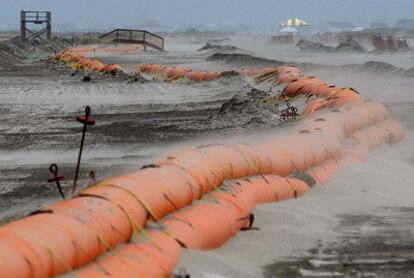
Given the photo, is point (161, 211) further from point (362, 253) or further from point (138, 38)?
Result: point (138, 38)

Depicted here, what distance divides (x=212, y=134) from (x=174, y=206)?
8189mm

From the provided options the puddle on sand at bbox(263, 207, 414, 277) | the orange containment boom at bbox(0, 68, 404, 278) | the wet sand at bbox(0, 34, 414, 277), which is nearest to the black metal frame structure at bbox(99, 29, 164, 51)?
the wet sand at bbox(0, 34, 414, 277)

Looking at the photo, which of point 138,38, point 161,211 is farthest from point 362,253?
point 138,38

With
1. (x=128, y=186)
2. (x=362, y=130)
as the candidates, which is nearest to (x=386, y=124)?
(x=362, y=130)

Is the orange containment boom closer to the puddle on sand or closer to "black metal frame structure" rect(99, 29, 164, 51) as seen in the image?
the puddle on sand

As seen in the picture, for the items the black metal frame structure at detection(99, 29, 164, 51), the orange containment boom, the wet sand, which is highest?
the orange containment boom

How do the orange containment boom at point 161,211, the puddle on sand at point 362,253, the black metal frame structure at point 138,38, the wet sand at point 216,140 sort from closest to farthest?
the orange containment boom at point 161,211, the puddle on sand at point 362,253, the wet sand at point 216,140, the black metal frame structure at point 138,38

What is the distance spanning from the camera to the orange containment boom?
501cm

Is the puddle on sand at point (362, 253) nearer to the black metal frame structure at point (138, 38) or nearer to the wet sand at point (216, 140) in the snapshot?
the wet sand at point (216, 140)

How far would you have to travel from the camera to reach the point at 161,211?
20.4 ft

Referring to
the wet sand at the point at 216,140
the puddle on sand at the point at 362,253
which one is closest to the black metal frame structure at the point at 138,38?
the wet sand at the point at 216,140

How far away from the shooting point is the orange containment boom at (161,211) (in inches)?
197

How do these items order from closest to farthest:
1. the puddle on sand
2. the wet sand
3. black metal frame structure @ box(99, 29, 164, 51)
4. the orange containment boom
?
the orange containment boom → the puddle on sand → the wet sand → black metal frame structure @ box(99, 29, 164, 51)

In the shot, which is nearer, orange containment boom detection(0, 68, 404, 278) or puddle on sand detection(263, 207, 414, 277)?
orange containment boom detection(0, 68, 404, 278)
